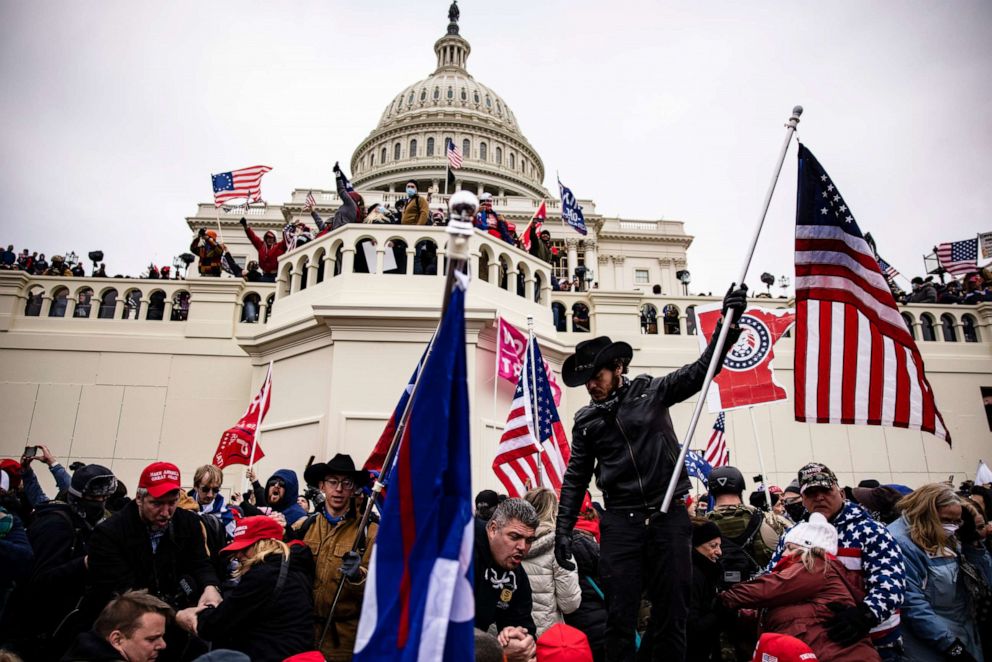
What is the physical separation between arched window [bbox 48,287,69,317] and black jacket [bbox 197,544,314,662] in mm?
13065

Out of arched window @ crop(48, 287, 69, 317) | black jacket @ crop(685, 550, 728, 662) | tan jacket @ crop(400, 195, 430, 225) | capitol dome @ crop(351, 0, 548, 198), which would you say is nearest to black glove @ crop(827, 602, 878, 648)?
black jacket @ crop(685, 550, 728, 662)

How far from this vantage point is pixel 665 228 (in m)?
60.2

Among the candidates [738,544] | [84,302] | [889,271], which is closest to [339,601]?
[738,544]

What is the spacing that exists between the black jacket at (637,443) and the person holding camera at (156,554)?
8.12 ft

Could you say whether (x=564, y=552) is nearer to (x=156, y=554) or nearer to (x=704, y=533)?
(x=704, y=533)

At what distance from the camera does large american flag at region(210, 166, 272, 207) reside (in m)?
20.1

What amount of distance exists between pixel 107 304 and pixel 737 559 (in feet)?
46.5

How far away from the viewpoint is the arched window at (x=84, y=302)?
1430cm

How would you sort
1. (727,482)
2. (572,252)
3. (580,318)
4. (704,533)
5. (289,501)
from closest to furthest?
1. (704,533)
2. (727,482)
3. (289,501)
4. (580,318)
5. (572,252)

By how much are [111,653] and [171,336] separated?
1200cm

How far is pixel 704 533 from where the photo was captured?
4.54 metres

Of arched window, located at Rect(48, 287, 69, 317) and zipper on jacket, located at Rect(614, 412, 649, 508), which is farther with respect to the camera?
arched window, located at Rect(48, 287, 69, 317)

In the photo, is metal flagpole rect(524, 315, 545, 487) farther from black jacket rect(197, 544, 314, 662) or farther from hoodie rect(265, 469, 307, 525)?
black jacket rect(197, 544, 314, 662)

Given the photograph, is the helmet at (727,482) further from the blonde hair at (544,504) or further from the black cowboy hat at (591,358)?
the black cowboy hat at (591,358)
